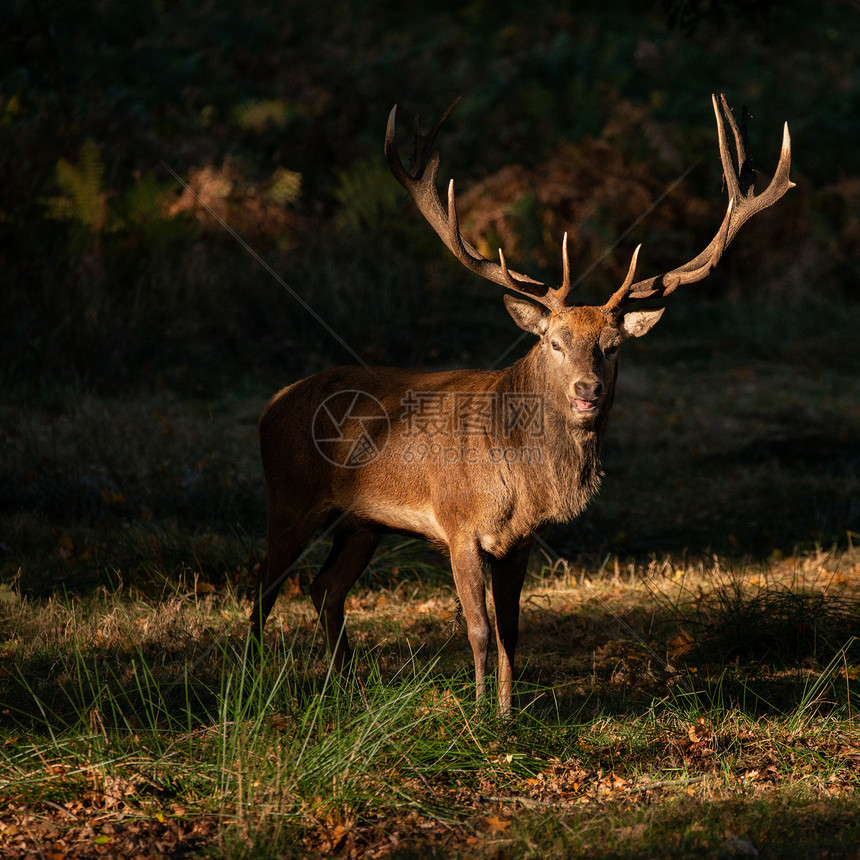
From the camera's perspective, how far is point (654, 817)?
400cm

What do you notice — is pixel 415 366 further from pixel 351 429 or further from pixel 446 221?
pixel 351 429

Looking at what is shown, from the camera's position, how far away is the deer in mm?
5160

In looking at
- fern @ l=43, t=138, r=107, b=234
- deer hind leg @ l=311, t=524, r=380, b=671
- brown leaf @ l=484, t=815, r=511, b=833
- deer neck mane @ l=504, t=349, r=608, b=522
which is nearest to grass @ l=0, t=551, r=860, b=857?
brown leaf @ l=484, t=815, r=511, b=833

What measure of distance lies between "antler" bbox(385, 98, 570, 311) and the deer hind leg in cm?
156

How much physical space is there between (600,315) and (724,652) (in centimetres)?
209

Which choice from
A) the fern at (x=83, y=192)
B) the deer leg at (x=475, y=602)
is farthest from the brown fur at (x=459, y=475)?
the fern at (x=83, y=192)

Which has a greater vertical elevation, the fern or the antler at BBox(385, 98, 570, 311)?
the fern

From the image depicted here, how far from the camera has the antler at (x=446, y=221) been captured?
536 centimetres

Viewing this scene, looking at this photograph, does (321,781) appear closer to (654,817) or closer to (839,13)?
(654,817)

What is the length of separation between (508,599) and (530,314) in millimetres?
1463

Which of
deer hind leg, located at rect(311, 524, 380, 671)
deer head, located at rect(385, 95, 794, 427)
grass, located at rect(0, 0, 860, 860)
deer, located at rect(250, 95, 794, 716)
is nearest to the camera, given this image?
grass, located at rect(0, 0, 860, 860)

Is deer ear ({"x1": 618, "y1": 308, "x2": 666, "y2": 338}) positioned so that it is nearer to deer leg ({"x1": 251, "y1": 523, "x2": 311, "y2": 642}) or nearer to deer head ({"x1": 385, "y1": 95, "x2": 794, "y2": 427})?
deer head ({"x1": 385, "y1": 95, "x2": 794, "y2": 427})

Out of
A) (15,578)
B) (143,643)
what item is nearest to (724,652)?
(143,643)

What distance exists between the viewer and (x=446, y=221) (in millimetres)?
5824
